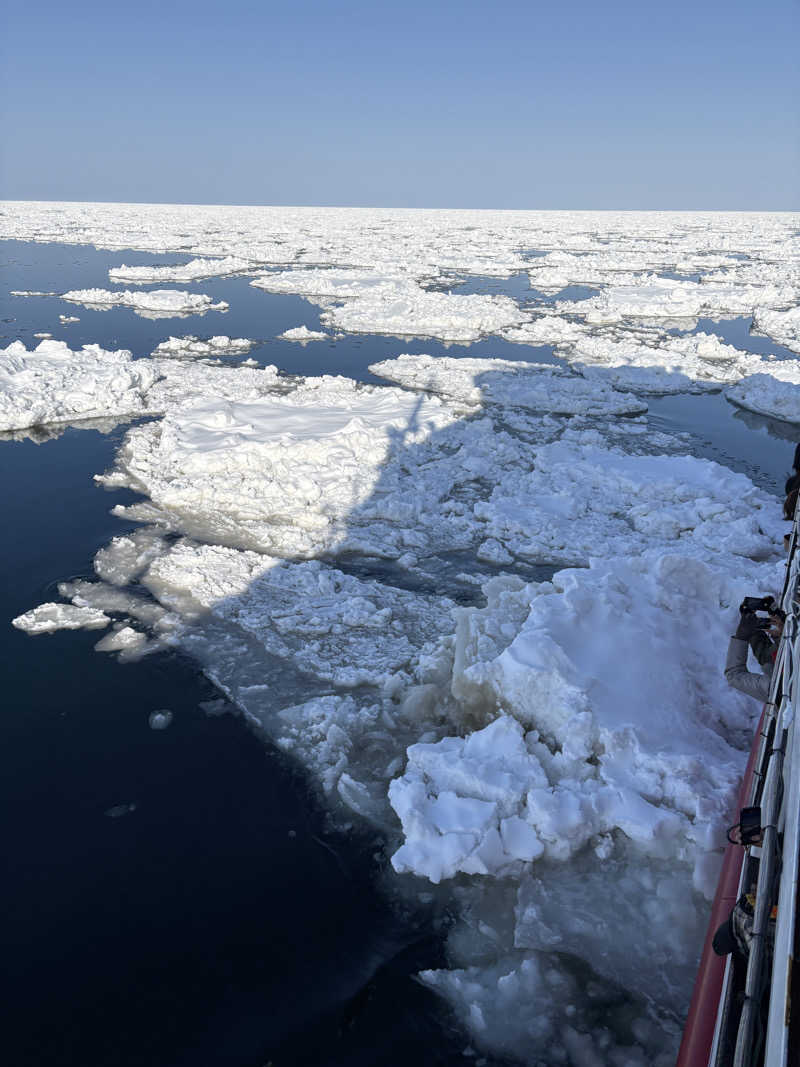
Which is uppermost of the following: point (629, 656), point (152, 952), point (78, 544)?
point (629, 656)

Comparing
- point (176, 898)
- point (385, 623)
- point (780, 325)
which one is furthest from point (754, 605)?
point (780, 325)

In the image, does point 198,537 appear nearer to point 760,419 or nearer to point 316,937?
point 316,937

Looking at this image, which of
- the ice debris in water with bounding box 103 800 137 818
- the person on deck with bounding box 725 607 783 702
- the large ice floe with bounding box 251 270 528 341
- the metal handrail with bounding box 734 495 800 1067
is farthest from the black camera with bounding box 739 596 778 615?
the large ice floe with bounding box 251 270 528 341

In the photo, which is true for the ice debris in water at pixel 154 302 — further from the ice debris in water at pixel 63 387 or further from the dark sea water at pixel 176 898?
the dark sea water at pixel 176 898

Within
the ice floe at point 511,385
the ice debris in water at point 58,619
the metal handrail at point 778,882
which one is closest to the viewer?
the metal handrail at point 778,882

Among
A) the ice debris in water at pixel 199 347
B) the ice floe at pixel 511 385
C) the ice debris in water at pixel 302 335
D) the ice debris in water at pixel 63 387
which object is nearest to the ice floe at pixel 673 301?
the ice floe at pixel 511 385

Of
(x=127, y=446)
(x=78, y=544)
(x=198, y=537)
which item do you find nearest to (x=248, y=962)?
(x=198, y=537)

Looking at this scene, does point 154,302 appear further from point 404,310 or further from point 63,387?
point 63,387
